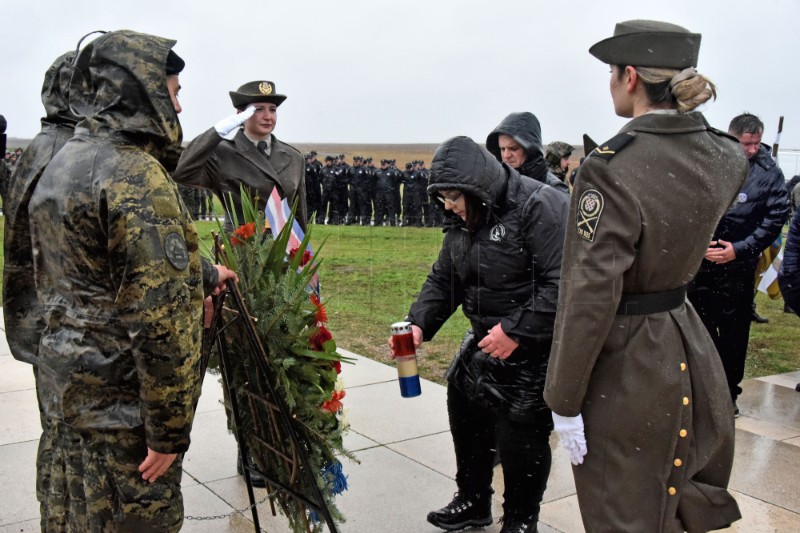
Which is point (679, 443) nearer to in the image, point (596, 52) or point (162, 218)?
point (596, 52)

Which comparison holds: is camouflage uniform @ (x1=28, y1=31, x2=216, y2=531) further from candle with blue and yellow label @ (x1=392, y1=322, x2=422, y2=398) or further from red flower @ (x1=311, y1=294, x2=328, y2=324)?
candle with blue and yellow label @ (x1=392, y1=322, x2=422, y2=398)

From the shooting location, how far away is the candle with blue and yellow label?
3.52 metres

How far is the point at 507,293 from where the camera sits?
3664mm

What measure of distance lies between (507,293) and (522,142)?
1.59 m

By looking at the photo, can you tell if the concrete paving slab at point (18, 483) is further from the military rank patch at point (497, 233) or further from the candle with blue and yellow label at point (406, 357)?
the military rank patch at point (497, 233)

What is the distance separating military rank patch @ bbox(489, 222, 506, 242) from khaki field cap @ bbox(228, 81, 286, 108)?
2042mm

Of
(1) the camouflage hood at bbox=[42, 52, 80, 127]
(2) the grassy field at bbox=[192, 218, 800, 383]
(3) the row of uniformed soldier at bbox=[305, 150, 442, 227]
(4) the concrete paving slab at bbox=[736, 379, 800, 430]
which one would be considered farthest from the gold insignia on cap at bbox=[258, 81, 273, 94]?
(3) the row of uniformed soldier at bbox=[305, 150, 442, 227]

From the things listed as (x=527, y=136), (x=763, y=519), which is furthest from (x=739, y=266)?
(x=763, y=519)

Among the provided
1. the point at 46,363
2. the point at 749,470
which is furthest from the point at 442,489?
the point at 46,363

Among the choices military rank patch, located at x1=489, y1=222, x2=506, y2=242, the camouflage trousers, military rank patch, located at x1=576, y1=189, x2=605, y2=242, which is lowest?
the camouflage trousers

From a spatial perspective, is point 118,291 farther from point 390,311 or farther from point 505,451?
point 390,311

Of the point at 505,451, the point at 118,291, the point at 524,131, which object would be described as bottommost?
the point at 505,451

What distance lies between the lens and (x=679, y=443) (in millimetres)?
2689

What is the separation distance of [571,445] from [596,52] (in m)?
1.33
